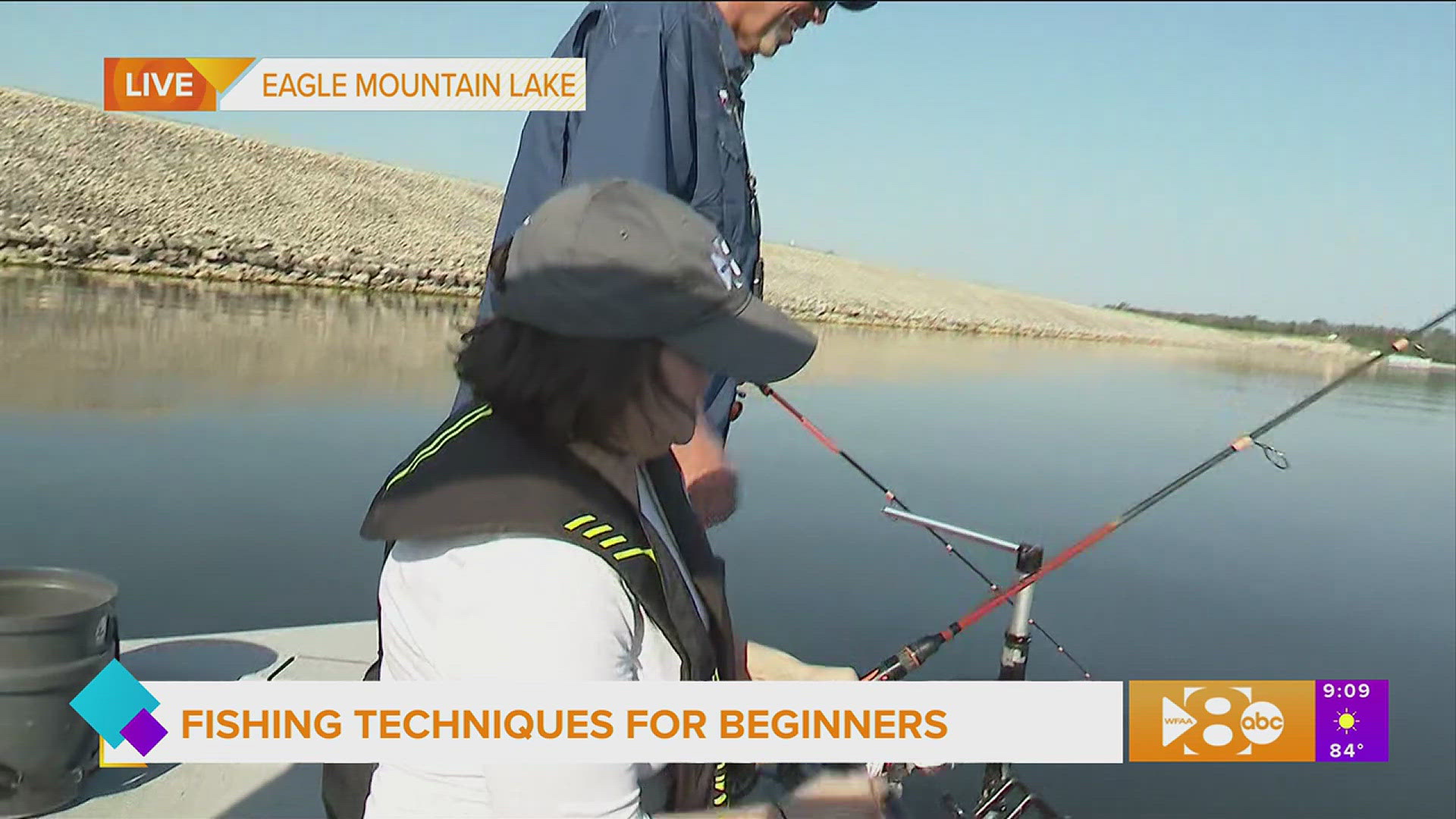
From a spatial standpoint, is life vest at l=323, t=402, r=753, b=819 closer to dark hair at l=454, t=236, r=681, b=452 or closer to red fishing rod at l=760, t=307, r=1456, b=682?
dark hair at l=454, t=236, r=681, b=452

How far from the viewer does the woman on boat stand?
1085mm

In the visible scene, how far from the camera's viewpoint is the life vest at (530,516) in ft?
3.59

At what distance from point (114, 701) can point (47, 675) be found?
35 cm

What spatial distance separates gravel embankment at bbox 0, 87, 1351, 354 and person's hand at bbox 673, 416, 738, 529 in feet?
48.4

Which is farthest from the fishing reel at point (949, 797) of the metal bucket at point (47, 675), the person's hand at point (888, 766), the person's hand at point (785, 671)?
the metal bucket at point (47, 675)

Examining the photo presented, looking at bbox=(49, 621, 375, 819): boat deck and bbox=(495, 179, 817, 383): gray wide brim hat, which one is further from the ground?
bbox=(495, 179, 817, 383): gray wide brim hat

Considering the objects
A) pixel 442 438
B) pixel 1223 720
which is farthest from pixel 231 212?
pixel 442 438

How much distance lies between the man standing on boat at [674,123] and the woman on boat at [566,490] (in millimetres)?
527

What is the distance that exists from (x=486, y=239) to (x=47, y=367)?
18.4m

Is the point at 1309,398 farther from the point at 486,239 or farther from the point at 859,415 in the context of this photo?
the point at 486,239

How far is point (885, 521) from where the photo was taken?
6867mm

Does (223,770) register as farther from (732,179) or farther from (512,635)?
(512,635)

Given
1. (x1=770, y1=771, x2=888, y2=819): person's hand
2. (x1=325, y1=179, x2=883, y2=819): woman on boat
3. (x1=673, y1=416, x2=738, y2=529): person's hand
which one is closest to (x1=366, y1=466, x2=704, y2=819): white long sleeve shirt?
(x1=325, y1=179, x2=883, y2=819): woman on boat

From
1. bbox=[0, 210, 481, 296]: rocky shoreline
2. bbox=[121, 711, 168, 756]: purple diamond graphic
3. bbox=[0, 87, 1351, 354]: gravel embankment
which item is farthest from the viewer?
bbox=[0, 87, 1351, 354]: gravel embankment
